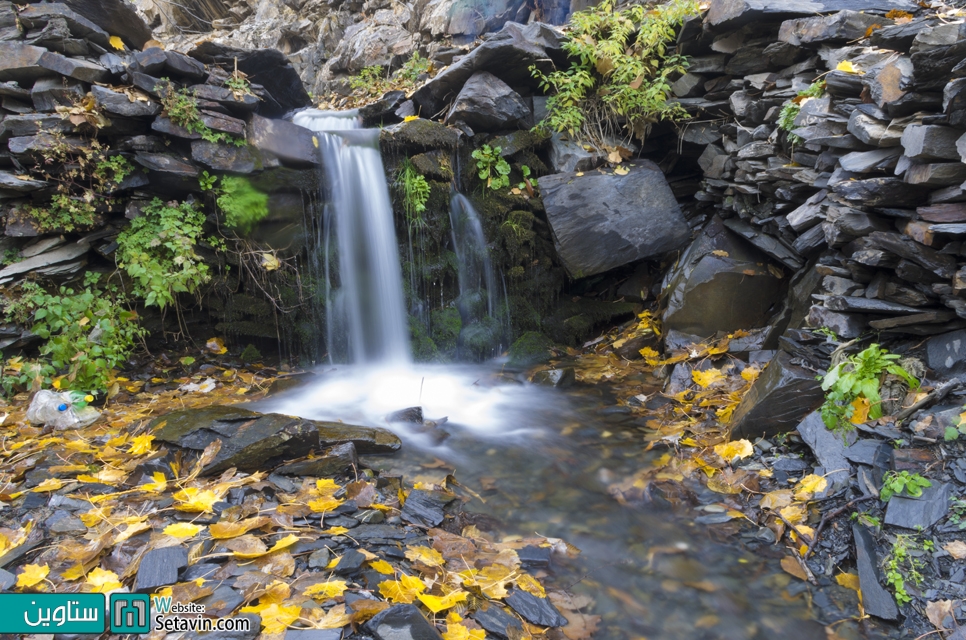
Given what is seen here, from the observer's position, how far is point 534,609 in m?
2.69

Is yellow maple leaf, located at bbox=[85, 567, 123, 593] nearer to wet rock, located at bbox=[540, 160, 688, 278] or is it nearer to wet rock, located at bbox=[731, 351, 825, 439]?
wet rock, located at bbox=[731, 351, 825, 439]

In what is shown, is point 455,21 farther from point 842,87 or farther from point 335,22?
point 842,87

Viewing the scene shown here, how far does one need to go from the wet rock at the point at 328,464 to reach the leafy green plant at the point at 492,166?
4504mm

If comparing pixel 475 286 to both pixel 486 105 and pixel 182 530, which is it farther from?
pixel 182 530

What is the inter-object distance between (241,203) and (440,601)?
18.0 feet

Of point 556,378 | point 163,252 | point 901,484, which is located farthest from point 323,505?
point 163,252

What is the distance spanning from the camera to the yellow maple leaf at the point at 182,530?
8.96 ft

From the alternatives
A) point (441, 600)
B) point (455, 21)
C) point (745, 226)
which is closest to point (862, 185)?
point (745, 226)

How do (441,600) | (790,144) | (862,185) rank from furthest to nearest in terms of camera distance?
(790,144), (862,185), (441,600)

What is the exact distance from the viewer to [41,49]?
5449 millimetres

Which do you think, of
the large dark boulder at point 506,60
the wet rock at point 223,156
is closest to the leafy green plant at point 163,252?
the wet rock at point 223,156

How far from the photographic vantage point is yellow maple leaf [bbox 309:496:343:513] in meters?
3.15

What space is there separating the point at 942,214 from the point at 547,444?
3.28 m

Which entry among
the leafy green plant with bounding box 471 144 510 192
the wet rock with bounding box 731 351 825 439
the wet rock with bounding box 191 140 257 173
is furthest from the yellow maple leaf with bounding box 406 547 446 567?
the leafy green plant with bounding box 471 144 510 192
